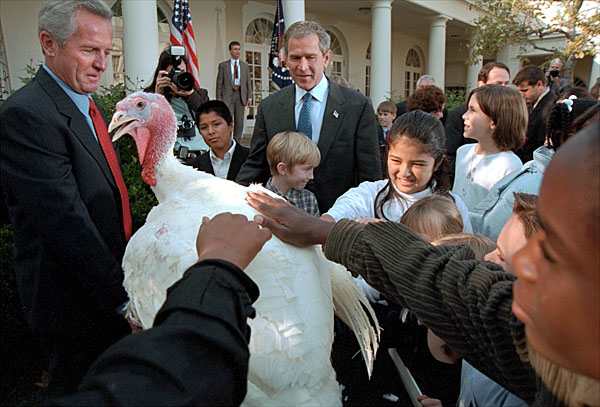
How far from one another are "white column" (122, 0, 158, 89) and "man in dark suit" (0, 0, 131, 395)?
588 centimetres

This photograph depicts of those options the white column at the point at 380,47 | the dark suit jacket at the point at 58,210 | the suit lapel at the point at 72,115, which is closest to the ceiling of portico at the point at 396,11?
the white column at the point at 380,47

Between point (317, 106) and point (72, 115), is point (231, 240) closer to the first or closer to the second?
point (72, 115)

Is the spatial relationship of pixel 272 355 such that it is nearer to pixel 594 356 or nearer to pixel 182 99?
pixel 594 356

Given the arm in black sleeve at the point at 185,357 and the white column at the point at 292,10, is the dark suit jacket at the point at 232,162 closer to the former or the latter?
the arm in black sleeve at the point at 185,357

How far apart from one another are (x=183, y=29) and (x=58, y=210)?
18.1 feet

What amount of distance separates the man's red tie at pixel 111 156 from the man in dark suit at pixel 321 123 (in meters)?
1.23

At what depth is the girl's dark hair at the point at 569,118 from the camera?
7.38ft

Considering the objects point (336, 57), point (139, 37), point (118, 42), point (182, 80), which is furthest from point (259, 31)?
point (182, 80)

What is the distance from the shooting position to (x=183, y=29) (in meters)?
6.38

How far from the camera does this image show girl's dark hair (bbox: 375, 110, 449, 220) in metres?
2.34

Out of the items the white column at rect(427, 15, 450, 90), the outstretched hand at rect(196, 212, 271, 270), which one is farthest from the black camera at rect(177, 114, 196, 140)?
the white column at rect(427, 15, 450, 90)

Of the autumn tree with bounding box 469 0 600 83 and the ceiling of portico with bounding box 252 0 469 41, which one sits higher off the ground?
the ceiling of portico with bounding box 252 0 469 41

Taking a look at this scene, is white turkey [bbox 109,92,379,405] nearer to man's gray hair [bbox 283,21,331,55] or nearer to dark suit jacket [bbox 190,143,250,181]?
man's gray hair [bbox 283,21,331,55]

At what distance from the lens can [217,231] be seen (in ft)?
3.40
